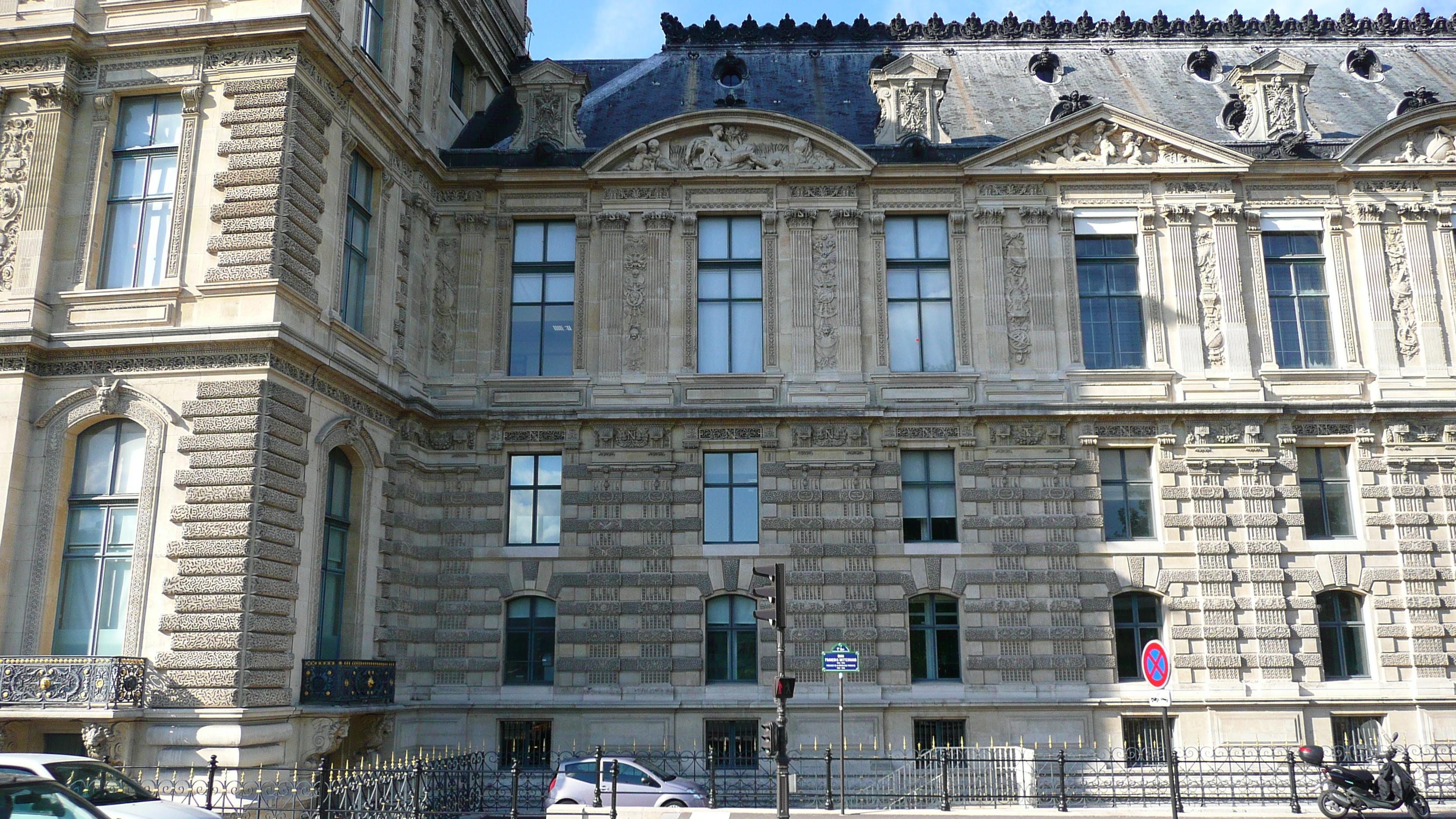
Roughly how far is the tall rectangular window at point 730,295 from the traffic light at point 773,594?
10.3 meters

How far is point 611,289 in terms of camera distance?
26.0 m

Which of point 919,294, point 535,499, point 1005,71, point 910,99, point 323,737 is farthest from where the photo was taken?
point 1005,71

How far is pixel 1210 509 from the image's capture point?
2420cm

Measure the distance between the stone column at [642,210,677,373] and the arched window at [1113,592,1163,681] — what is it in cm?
1128

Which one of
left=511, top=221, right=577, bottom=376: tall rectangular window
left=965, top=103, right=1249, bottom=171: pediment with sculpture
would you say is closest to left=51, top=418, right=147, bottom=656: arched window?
left=511, top=221, right=577, bottom=376: tall rectangular window

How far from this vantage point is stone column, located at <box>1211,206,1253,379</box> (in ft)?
82.6

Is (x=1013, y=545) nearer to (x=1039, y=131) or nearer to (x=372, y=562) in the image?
(x=1039, y=131)

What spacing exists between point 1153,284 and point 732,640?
12564 mm

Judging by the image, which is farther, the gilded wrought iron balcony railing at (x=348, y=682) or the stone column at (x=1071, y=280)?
the stone column at (x=1071, y=280)

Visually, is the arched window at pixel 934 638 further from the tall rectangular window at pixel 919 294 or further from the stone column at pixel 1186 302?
the stone column at pixel 1186 302

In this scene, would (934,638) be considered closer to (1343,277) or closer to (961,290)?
(961,290)

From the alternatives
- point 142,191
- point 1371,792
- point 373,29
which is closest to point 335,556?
point 142,191

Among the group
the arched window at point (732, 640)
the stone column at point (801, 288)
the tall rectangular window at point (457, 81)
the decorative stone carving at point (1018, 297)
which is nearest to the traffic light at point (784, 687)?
the arched window at point (732, 640)

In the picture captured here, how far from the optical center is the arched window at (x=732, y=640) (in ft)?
78.9
